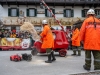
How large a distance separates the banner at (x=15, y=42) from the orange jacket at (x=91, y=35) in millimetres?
13703

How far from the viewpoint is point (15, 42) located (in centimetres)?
2269

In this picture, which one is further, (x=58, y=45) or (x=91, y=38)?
(x=58, y=45)

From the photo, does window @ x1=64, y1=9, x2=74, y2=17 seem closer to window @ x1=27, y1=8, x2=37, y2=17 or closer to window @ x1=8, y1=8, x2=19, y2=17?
window @ x1=27, y1=8, x2=37, y2=17

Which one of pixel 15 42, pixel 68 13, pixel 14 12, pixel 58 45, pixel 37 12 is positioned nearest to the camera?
pixel 58 45

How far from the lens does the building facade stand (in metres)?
36.7

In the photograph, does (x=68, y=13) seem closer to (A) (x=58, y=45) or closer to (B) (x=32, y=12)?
(B) (x=32, y=12)

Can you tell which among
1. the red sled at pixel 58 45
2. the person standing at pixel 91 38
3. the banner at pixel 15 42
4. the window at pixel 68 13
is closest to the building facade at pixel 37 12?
the window at pixel 68 13

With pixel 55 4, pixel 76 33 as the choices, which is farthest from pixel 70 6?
pixel 76 33

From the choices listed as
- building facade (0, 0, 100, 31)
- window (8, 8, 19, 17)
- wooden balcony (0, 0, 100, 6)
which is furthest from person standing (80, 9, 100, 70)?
window (8, 8, 19, 17)

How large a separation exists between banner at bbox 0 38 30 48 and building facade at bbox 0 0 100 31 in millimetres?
13996

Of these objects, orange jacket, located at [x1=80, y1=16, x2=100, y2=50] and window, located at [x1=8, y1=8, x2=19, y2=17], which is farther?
Answer: window, located at [x1=8, y1=8, x2=19, y2=17]

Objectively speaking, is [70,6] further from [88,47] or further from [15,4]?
[88,47]

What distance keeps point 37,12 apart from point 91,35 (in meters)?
28.9

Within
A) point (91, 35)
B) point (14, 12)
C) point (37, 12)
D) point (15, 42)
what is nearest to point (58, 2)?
point (37, 12)
